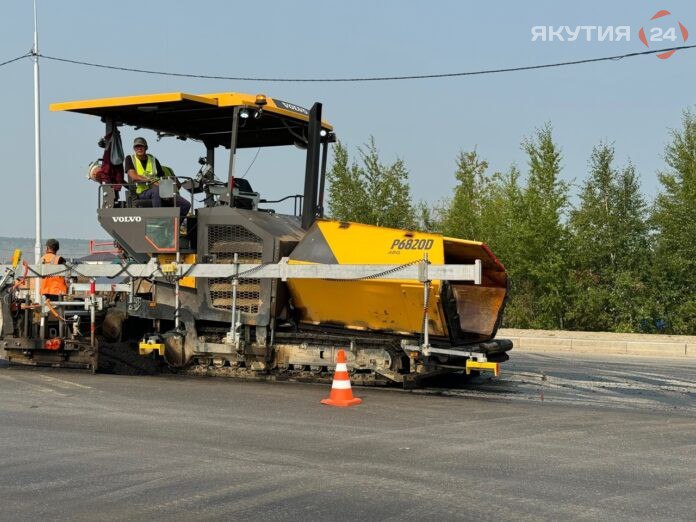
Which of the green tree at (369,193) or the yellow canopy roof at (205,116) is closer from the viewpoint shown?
the yellow canopy roof at (205,116)

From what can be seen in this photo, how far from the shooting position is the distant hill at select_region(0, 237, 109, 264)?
12.6 meters

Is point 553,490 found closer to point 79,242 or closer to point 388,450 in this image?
point 388,450

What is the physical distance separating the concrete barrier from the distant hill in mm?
8193

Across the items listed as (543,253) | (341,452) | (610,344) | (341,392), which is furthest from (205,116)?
(543,253)

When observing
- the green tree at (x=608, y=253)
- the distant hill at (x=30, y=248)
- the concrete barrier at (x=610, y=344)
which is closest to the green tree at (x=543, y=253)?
the green tree at (x=608, y=253)

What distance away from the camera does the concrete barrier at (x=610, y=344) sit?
1648 centimetres

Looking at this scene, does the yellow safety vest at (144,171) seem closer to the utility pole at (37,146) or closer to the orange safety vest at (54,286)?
the orange safety vest at (54,286)

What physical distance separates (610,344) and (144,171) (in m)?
10.2

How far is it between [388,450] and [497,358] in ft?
12.3

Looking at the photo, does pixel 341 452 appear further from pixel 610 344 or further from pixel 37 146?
pixel 37 146

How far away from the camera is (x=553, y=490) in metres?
5.33

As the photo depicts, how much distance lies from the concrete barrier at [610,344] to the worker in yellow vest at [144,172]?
28.0 ft

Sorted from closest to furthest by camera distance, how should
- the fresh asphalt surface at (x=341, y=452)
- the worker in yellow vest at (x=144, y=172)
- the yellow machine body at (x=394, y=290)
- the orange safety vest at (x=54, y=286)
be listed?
the fresh asphalt surface at (x=341, y=452) < the yellow machine body at (x=394, y=290) < the worker in yellow vest at (x=144, y=172) < the orange safety vest at (x=54, y=286)

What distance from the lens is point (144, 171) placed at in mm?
10727
